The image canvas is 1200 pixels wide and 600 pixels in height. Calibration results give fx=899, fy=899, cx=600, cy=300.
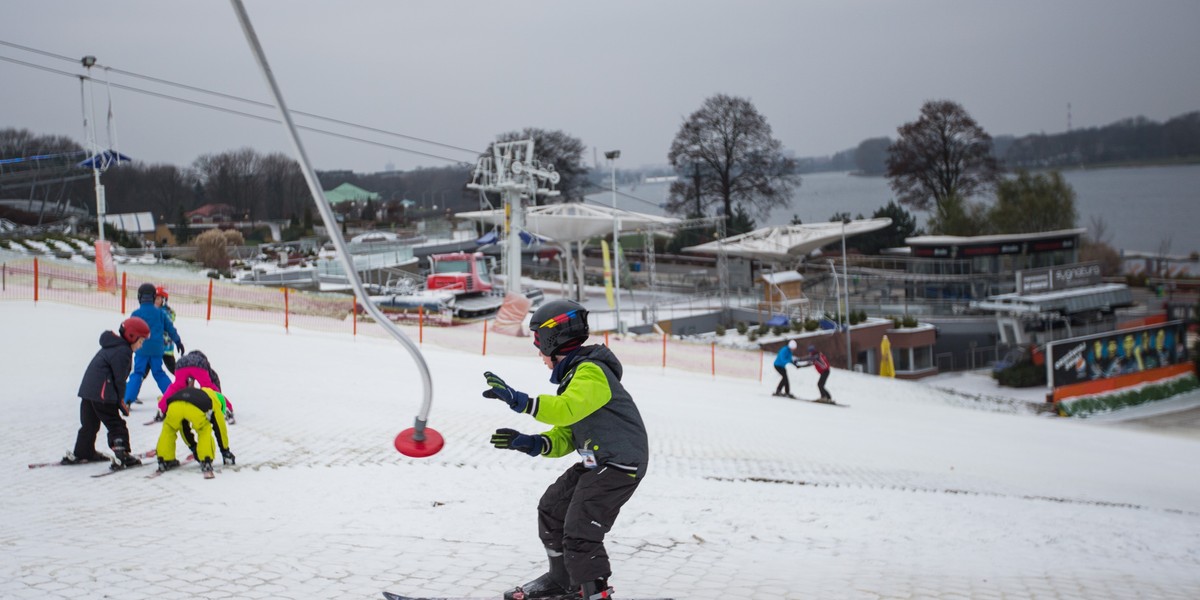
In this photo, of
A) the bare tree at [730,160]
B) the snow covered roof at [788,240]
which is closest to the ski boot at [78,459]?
the snow covered roof at [788,240]

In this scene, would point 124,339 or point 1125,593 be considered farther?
point 124,339

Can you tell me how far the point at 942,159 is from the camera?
73125mm

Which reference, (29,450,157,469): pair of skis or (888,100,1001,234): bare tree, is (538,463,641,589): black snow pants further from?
(888,100,1001,234): bare tree

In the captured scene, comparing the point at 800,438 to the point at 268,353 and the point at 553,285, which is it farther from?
the point at 553,285

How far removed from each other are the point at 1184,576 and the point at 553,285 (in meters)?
52.9

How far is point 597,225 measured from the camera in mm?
44125

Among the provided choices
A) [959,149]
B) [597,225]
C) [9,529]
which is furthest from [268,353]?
[959,149]

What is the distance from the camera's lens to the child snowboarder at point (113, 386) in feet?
27.6

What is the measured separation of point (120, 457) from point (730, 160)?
2561 inches

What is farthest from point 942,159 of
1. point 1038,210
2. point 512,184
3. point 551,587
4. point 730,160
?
point 551,587

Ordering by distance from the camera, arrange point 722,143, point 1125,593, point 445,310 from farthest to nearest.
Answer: point 722,143, point 445,310, point 1125,593

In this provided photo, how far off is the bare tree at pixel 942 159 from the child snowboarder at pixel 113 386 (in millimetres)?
67896

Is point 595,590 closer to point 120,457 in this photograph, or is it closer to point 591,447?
point 591,447

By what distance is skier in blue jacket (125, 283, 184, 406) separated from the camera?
11172 millimetres
